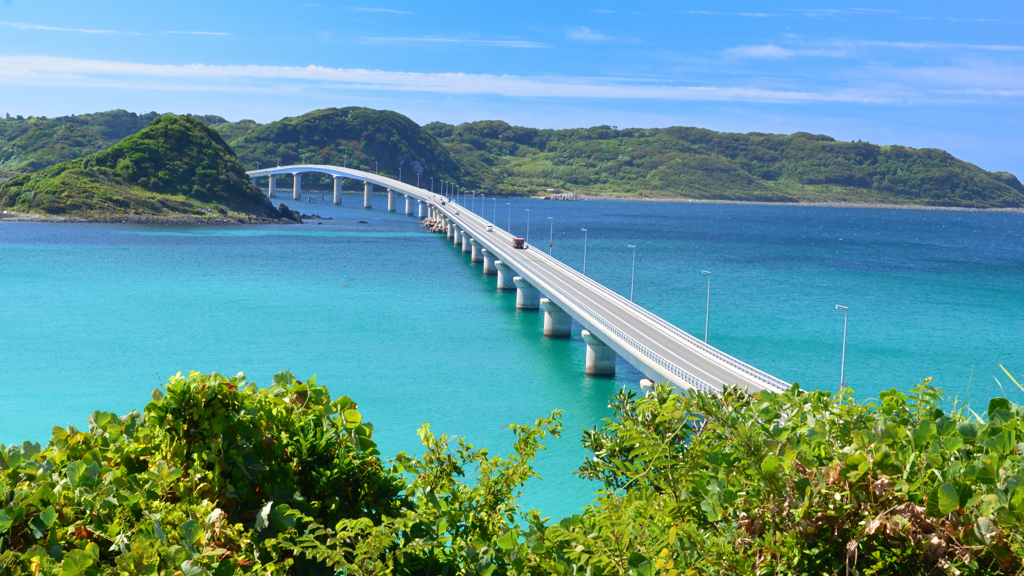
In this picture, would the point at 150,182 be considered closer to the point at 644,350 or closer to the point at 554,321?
the point at 554,321

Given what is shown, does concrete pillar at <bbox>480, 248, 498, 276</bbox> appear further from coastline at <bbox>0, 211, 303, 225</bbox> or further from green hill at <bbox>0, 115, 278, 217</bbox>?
green hill at <bbox>0, 115, 278, 217</bbox>

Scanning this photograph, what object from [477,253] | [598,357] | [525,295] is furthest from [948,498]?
[477,253]

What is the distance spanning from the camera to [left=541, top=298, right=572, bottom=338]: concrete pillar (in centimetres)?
5497

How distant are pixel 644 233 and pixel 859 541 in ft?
519

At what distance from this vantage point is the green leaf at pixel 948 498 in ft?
16.5

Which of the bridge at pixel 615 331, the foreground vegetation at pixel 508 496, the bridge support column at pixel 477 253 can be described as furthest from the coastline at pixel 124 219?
the foreground vegetation at pixel 508 496

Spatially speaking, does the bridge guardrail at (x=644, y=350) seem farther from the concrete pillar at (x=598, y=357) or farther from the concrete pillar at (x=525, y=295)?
the concrete pillar at (x=525, y=295)

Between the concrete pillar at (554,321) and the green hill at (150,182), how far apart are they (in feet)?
332

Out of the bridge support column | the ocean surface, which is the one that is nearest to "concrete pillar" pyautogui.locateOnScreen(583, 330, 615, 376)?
the ocean surface

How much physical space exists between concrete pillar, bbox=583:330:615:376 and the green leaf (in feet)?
129

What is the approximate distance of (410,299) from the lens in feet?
230

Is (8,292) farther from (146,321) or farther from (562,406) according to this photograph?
(562,406)

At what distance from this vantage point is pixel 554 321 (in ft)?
181

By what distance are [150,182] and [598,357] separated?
123 meters
